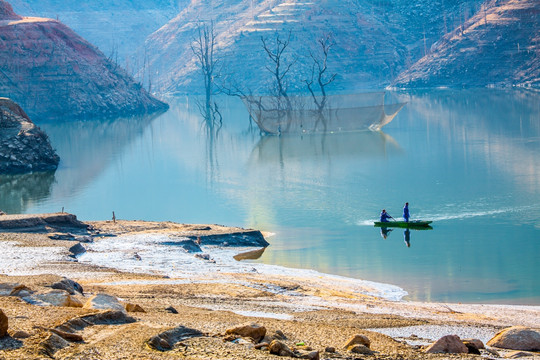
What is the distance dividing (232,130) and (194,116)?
24.1 meters

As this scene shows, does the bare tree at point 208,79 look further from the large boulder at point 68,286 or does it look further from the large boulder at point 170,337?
the large boulder at point 170,337

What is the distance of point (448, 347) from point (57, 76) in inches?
3865

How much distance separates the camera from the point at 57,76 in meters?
105

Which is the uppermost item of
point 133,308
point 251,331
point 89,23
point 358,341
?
point 89,23

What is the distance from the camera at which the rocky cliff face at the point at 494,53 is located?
381 feet

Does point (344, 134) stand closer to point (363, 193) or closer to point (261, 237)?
point (363, 193)

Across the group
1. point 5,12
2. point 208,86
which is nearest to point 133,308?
point 208,86

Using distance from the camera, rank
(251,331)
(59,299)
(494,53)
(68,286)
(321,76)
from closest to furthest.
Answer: (251,331) → (59,299) → (68,286) → (321,76) → (494,53)

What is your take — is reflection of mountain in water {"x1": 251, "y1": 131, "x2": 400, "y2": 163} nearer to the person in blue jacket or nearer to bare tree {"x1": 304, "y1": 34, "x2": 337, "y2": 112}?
bare tree {"x1": 304, "y1": 34, "x2": 337, "y2": 112}

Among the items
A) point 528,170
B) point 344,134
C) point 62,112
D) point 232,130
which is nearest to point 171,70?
point 62,112

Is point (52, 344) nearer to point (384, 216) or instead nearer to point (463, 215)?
point (384, 216)

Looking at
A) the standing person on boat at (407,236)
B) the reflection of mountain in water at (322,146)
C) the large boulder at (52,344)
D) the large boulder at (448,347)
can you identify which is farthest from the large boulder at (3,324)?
the reflection of mountain in water at (322,146)

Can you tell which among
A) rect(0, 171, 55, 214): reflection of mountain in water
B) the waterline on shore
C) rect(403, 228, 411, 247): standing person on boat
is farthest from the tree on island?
the waterline on shore

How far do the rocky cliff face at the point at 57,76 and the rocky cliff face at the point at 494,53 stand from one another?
43.3m
